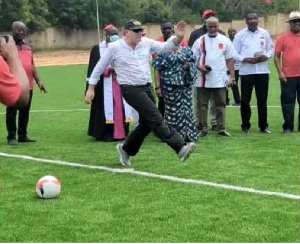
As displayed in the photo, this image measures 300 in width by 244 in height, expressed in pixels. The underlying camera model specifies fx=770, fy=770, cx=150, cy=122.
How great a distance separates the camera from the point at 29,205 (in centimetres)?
764

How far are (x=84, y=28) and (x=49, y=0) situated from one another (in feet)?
13.9

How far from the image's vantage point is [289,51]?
40.9ft

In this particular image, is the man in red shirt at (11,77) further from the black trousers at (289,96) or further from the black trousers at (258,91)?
the black trousers at (289,96)

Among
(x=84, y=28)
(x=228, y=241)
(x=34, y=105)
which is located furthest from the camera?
(x=84, y=28)

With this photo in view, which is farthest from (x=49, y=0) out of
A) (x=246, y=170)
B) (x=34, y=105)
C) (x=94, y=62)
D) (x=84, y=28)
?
(x=246, y=170)

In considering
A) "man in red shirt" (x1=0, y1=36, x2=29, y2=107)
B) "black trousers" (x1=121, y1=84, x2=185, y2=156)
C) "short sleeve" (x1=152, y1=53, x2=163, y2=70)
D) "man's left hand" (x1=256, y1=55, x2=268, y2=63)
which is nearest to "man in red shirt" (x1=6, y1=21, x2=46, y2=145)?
"short sleeve" (x1=152, y1=53, x2=163, y2=70)

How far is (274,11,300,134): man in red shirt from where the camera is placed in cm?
1240

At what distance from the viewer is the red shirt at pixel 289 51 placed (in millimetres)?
12422

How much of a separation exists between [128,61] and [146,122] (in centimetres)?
85

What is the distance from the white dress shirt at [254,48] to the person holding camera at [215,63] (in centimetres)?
29

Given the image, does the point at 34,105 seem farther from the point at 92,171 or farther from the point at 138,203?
the point at 138,203

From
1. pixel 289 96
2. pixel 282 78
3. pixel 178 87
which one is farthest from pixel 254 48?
pixel 178 87

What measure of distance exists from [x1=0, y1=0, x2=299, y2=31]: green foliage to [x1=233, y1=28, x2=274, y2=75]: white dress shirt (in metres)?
45.5

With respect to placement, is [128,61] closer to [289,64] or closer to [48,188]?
[48,188]
